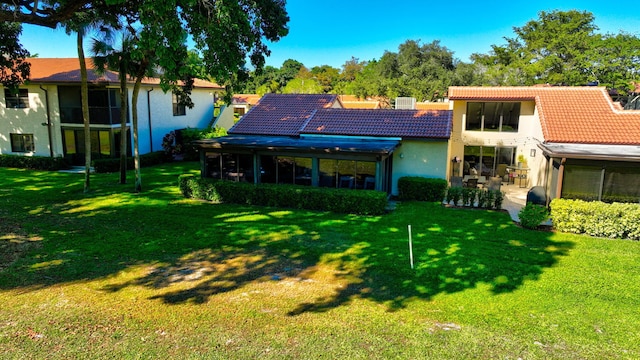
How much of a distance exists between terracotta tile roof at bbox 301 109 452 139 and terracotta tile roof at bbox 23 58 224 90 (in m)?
12.7

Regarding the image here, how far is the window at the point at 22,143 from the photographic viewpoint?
27359 mm

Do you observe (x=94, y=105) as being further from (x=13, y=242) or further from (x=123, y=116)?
(x=13, y=242)

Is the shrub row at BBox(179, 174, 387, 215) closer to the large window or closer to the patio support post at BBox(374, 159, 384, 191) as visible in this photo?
the patio support post at BBox(374, 159, 384, 191)

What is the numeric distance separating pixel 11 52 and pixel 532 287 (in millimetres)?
22968

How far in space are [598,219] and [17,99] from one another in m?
32.9

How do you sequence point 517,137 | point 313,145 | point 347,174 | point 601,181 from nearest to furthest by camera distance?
point 601,181 → point 347,174 → point 313,145 → point 517,137

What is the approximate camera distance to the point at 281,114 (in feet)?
79.1

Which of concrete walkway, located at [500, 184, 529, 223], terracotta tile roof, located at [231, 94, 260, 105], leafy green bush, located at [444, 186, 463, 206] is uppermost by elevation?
terracotta tile roof, located at [231, 94, 260, 105]

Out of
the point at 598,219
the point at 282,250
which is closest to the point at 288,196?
the point at 282,250

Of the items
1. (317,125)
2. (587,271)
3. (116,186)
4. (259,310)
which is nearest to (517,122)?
(317,125)

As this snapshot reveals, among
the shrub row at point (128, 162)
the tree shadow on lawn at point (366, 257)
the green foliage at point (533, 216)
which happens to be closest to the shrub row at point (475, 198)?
the tree shadow on lawn at point (366, 257)

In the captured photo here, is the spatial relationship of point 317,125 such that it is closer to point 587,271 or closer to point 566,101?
point 566,101

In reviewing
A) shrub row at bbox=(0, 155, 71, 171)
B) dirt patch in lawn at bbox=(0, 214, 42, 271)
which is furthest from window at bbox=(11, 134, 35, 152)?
dirt patch in lawn at bbox=(0, 214, 42, 271)

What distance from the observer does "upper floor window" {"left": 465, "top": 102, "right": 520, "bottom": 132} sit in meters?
22.7
